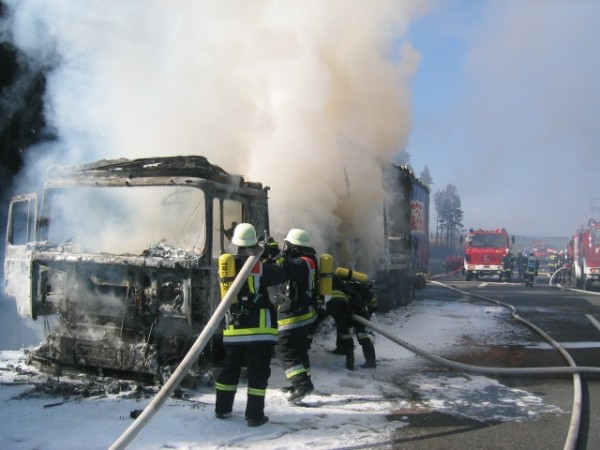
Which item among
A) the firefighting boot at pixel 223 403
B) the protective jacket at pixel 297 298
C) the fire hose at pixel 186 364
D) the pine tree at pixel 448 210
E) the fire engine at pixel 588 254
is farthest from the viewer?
the pine tree at pixel 448 210

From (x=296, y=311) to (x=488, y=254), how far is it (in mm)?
21645

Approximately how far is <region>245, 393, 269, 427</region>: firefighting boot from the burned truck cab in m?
0.92

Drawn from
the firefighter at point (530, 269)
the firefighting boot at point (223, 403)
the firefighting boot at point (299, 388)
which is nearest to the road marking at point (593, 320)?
the firefighting boot at point (299, 388)

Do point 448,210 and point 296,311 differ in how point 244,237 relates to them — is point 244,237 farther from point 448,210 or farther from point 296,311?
point 448,210

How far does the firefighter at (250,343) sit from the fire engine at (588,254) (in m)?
19.1

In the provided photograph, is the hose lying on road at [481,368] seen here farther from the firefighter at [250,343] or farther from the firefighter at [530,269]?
the firefighter at [530,269]

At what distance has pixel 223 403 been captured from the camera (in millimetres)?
4422

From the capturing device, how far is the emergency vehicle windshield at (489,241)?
25250 millimetres

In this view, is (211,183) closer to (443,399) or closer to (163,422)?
(163,422)

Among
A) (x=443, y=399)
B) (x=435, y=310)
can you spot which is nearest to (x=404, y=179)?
(x=435, y=310)

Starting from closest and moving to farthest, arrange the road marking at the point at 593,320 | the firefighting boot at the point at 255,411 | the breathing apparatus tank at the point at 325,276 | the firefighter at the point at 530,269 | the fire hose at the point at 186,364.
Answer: the fire hose at the point at 186,364 < the firefighting boot at the point at 255,411 < the breathing apparatus tank at the point at 325,276 < the road marking at the point at 593,320 < the firefighter at the point at 530,269

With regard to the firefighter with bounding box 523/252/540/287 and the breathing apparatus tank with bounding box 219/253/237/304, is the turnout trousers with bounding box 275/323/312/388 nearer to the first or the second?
the breathing apparatus tank with bounding box 219/253/237/304

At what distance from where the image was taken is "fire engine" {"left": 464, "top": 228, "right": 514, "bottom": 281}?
2498 cm

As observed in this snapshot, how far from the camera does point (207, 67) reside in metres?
8.59
